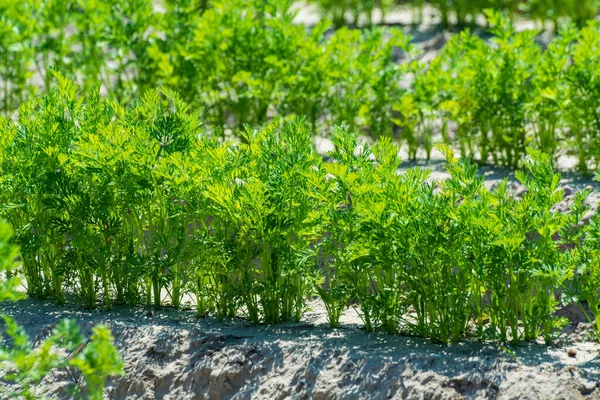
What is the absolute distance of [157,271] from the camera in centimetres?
448

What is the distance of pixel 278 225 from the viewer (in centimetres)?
418

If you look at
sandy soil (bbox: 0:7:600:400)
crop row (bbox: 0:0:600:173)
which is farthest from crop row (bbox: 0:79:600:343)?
crop row (bbox: 0:0:600:173)

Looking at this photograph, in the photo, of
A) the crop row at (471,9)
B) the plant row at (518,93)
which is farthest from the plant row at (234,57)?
the crop row at (471,9)

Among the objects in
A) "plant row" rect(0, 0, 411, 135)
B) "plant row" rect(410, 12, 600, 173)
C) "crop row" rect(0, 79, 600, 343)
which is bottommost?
"crop row" rect(0, 79, 600, 343)

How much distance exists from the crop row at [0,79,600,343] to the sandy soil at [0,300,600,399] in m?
0.12

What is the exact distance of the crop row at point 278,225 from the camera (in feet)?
12.9

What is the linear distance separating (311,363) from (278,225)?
0.60m

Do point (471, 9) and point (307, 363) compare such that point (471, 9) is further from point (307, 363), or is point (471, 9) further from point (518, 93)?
point (307, 363)

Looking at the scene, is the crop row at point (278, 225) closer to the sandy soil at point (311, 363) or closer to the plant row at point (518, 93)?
the sandy soil at point (311, 363)

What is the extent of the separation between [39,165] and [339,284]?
4.80 feet

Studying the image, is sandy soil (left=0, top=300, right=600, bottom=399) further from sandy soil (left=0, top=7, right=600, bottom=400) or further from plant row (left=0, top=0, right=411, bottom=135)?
plant row (left=0, top=0, right=411, bottom=135)

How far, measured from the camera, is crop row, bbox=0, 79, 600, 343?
3945 millimetres

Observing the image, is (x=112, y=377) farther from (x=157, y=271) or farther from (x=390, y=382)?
(x=390, y=382)

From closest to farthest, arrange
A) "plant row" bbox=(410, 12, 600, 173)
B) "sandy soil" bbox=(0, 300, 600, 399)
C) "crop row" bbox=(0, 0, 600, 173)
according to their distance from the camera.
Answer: "sandy soil" bbox=(0, 300, 600, 399), "plant row" bbox=(410, 12, 600, 173), "crop row" bbox=(0, 0, 600, 173)
